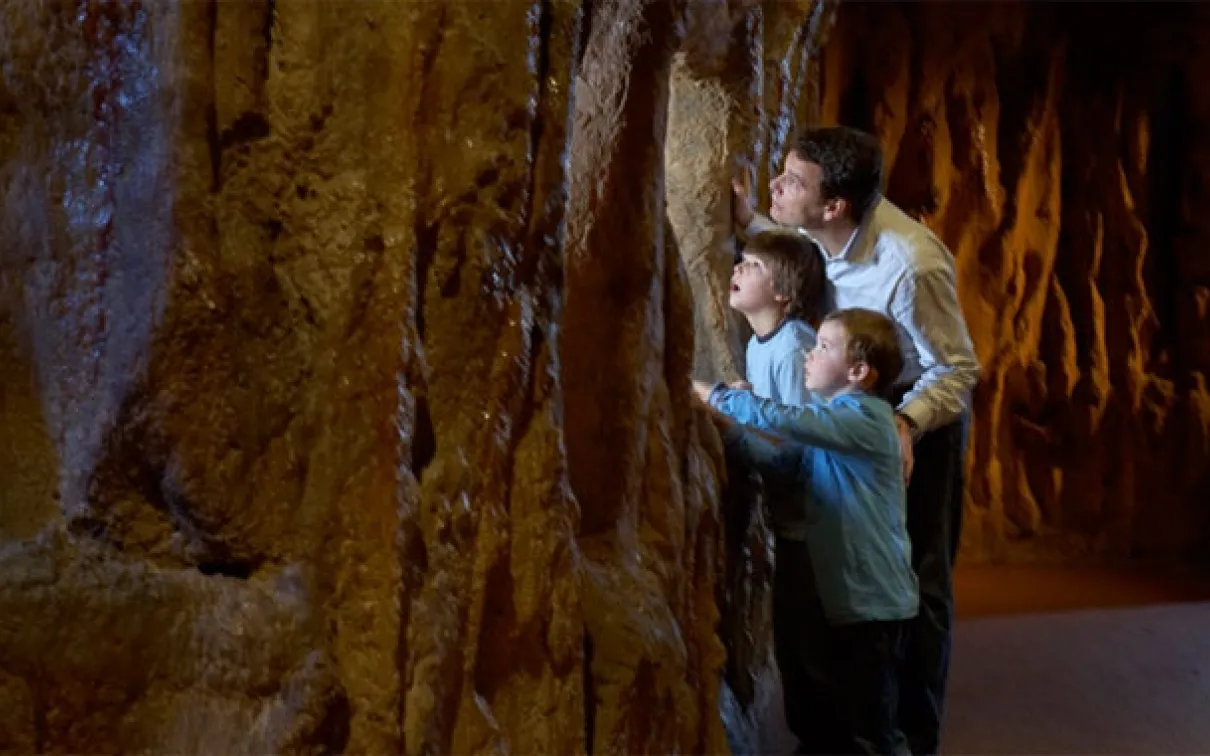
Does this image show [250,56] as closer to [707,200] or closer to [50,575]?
[50,575]

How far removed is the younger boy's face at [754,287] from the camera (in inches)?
137

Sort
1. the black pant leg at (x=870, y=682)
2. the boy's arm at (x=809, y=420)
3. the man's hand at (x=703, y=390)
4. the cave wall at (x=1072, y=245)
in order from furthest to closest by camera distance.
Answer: the cave wall at (x=1072, y=245), the black pant leg at (x=870, y=682), the man's hand at (x=703, y=390), the boy's arm at (x=809, y=420)

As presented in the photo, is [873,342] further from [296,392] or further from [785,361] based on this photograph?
[296,392]

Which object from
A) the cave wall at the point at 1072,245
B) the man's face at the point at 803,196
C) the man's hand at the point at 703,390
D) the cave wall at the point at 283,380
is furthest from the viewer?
the cave wall at the point at 1072,245

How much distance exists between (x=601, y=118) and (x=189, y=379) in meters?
1.20

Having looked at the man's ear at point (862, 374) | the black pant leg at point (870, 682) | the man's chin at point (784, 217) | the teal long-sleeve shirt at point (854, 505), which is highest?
the man's chin at point (784, 217)

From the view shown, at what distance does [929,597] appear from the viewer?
375cm

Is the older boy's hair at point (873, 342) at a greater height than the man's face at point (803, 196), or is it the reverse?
the man's face at point (803, 196)

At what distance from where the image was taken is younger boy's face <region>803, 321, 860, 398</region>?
332 cm

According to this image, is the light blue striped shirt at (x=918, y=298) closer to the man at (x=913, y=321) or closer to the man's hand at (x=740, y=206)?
the man at (x=913, y=321)

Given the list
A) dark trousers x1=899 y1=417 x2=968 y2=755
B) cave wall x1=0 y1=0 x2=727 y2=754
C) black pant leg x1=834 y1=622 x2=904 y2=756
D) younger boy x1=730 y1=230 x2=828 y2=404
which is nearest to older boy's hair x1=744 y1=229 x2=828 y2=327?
younger boy x1=730 y1=230 x2=828 y2=404

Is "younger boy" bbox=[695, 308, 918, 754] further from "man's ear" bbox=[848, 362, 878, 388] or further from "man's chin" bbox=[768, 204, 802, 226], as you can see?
"man's chin" bbox=[768, 204, 802, 226]

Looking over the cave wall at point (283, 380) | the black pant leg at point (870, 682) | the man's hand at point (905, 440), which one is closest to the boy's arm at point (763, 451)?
the man's hand at point (905, 440)

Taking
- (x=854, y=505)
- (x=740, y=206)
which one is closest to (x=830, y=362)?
(x=854, y=505)
